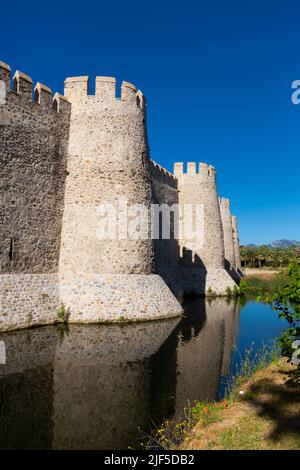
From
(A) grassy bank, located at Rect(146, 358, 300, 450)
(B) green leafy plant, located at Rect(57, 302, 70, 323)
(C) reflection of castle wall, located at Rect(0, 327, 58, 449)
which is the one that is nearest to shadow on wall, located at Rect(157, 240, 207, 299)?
(B) green leafy plant, located at Rect(57, 302, 70, 323)

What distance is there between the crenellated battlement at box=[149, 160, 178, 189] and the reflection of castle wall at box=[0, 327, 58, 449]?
51.0 ft

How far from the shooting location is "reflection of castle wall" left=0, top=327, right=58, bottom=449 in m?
6.01

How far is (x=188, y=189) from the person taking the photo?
101 feet

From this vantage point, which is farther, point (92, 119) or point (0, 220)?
point (92, 119)

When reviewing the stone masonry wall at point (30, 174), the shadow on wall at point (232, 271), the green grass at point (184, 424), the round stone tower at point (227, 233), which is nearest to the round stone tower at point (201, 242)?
the shadow on wall at point (232, 271)

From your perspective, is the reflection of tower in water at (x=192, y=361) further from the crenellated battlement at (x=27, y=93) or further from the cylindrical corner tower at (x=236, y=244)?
the cylindrical corner tower at (x=236, y=244)

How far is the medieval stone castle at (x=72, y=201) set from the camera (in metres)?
14.2

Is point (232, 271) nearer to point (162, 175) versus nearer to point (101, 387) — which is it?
point (162, 175)

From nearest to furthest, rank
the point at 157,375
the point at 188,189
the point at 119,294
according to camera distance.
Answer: the point at 157,375 → the point at 119,294 → the point at 188,189

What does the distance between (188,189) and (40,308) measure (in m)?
19.3

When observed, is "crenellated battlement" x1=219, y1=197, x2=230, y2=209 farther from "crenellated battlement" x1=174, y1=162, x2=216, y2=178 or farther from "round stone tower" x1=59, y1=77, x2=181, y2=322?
"round stone tower" x1=59, y1=77, x2=181, y2=322
